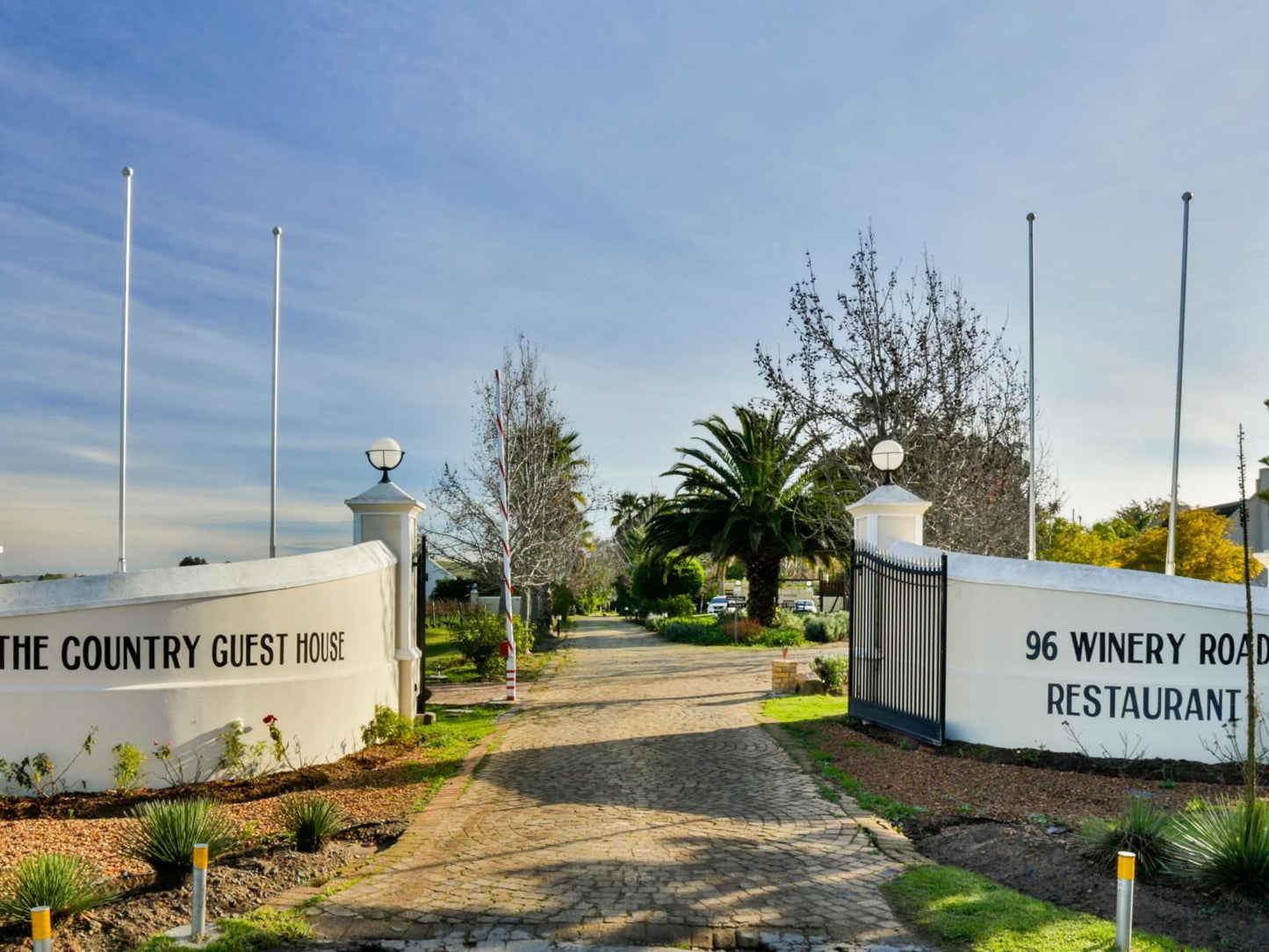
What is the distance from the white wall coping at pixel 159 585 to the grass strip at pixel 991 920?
652 centimetres

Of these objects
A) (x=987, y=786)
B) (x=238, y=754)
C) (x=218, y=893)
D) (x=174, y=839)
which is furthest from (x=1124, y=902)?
(x=238, y=754)

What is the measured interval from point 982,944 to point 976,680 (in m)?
5.80

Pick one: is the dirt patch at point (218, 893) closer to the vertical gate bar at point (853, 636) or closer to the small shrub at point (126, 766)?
the small shrub at point (126, 766)

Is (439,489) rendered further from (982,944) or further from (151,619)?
(982,944)

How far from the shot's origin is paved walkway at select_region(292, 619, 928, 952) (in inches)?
215

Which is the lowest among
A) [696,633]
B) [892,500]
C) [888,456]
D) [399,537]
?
[696,633]

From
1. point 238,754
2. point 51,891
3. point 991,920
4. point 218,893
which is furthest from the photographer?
point 238,754

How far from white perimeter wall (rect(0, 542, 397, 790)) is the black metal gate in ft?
22.2

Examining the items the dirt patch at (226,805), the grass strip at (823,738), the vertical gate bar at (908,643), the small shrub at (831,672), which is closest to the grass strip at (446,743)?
the dirt patch at (226,805)

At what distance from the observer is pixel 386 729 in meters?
11.4

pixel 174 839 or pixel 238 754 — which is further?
pixel 238 754

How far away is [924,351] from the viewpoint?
21.7 m

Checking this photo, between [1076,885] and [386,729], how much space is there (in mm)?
7896

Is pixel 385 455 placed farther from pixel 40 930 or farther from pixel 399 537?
pixel 40 930
